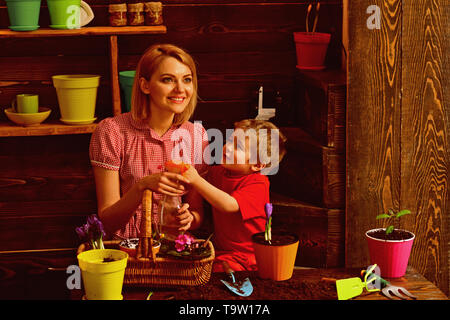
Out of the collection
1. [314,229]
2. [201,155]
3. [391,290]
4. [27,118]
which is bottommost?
[314,229]

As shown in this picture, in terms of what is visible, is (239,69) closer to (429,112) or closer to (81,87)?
(81,87)

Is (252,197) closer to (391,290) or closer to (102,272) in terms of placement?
(391,290)

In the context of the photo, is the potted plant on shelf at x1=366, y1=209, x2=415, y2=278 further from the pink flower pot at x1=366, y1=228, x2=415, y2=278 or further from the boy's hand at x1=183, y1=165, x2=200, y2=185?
the boy's hand at x1=183, y1=165, x2=200, y2=185

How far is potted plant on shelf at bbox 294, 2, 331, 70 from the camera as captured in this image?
3215mm

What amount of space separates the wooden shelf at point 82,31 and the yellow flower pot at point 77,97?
21 centimetres

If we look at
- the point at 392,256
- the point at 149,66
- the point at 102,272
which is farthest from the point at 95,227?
the point at 392,256

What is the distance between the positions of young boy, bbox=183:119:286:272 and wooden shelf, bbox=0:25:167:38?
847 millimetres

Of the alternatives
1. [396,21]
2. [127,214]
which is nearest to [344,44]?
[396,21]

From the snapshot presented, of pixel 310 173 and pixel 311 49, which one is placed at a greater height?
pixel 311 49

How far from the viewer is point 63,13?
300cm

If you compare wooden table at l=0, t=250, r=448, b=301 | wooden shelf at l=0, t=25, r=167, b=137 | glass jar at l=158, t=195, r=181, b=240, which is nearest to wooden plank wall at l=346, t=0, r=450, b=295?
wooden table at l=0, t=250, r=448, b=301

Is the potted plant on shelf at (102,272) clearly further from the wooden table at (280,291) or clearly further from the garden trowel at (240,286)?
the garden trowel at (240,286)

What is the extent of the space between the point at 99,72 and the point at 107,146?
3.16 feet

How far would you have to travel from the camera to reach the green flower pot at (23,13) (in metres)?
2.95
